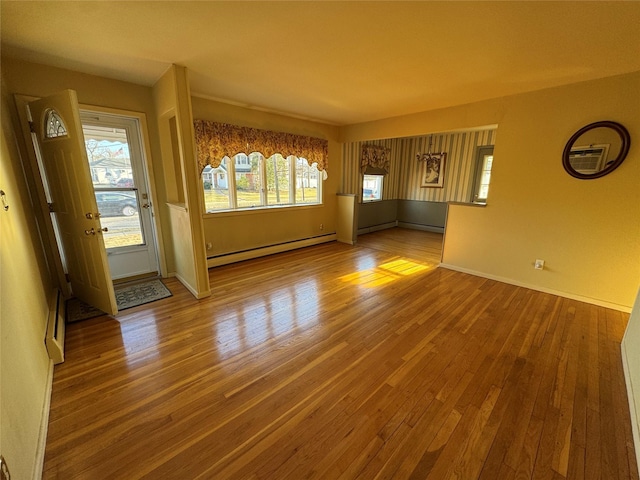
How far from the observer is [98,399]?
1.66 m

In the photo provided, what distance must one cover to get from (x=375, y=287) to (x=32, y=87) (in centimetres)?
408

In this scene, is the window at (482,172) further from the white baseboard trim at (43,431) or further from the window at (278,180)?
the white baseboard trim at (43,431)

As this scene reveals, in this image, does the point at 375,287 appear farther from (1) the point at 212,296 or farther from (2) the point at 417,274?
(1) the point at 212,296

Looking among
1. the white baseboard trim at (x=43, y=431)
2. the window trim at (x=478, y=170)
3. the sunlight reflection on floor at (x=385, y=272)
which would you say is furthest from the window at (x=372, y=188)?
the white baseboard trim at (x=43, y=431)

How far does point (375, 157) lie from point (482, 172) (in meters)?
2.37

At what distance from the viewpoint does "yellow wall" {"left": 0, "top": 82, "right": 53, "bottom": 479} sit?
110 centimetres

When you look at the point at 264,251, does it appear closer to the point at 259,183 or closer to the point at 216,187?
the point at 259,183

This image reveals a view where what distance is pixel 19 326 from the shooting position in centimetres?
143

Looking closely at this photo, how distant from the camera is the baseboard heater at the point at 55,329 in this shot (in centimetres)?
192

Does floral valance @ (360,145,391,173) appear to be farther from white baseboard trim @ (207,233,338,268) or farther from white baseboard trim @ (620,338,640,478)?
white baseboard trim @ (620,338,640,478)

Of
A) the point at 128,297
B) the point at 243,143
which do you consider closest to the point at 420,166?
the point at 243,143

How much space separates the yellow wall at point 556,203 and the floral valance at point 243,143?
6.85 ft

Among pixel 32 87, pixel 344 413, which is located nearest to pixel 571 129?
pixel 344 413

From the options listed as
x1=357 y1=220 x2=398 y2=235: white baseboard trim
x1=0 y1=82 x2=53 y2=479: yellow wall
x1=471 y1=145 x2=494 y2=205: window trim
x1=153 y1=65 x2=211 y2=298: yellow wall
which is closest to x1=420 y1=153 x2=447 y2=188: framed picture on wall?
x1=471 y1=145 x2=494 y2=205: window trim
